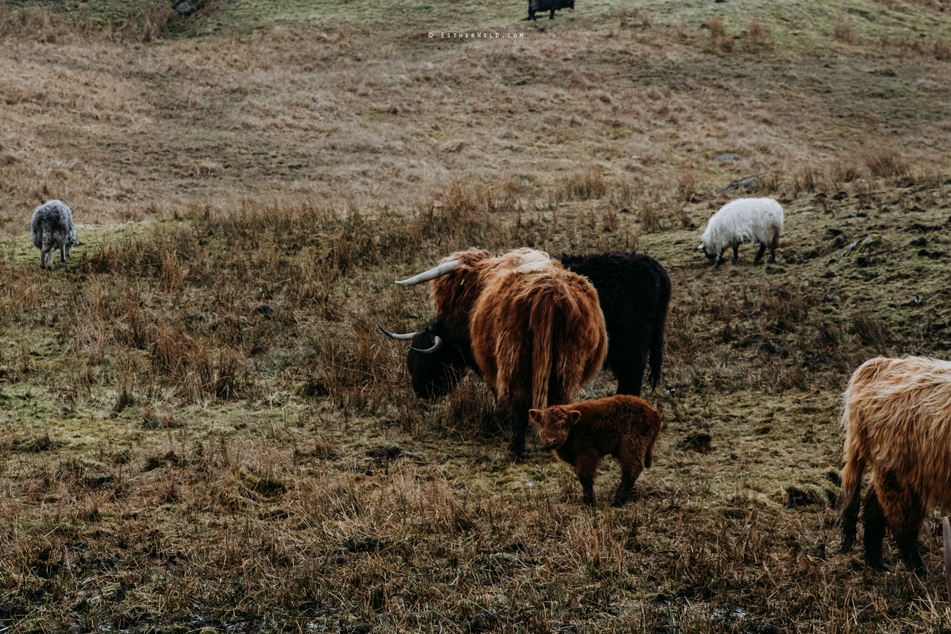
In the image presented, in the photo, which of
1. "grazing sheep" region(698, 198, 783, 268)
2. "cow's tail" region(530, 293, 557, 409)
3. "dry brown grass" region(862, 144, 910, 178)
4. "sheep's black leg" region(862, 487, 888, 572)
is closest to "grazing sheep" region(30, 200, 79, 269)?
"cow's tail" region(530, 293, 557, 409)

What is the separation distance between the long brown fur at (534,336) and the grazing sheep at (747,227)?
4.65 metres

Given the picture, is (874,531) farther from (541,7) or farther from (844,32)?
(844,32)

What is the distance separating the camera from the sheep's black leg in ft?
11.0

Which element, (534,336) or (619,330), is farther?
(619,330)

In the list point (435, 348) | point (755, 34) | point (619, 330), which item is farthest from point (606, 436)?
point (755, 34)

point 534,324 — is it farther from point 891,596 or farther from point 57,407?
point 57,407

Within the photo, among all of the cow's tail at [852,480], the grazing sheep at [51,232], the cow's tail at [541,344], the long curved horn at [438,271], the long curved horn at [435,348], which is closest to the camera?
the cow's tail at [852,480]

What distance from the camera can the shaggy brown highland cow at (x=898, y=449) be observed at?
3.06 meters

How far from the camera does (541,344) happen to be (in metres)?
4.62

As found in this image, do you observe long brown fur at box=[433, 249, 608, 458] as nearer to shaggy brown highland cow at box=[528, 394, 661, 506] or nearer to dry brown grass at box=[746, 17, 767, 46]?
shaggy brown highland cow at box=[528, 394, 661, 506]

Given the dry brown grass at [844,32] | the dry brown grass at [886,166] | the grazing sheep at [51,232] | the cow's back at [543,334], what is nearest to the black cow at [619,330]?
the cow's back at [543,334]

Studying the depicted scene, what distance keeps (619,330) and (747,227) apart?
4252 millimetres

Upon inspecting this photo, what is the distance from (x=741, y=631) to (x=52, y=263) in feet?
32.0

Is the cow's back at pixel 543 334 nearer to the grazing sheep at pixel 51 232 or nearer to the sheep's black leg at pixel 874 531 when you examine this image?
the sheep's black leg at pixel 874 531
